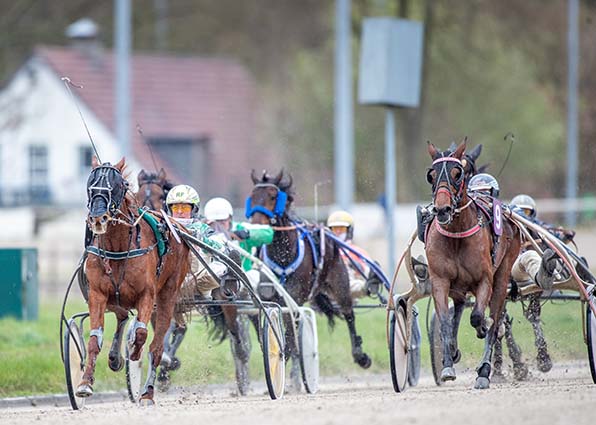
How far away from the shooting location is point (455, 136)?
1326 inches

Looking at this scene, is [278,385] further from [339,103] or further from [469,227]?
[339,103]

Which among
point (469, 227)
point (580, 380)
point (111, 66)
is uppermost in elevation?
point (111, 66)

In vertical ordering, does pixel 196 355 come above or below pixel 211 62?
below

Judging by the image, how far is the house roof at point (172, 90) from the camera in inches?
1496

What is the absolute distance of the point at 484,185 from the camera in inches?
452

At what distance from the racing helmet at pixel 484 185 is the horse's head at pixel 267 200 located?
176 cm

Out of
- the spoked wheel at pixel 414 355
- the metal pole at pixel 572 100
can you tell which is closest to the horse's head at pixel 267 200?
the spoked wheel at pixel 414 355

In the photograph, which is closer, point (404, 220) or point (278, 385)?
point (278, 385)

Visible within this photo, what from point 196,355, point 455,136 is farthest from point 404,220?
point 196,355

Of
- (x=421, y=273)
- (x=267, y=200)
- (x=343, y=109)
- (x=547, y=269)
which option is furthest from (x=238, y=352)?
(x=343, y=109)

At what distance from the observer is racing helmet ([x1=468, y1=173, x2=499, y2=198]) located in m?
11.5

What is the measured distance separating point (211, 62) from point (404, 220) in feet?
45.4

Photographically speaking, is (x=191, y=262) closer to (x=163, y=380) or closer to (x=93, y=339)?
(x=163, y=380)

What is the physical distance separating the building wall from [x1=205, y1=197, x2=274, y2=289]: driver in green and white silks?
22.8 metres
